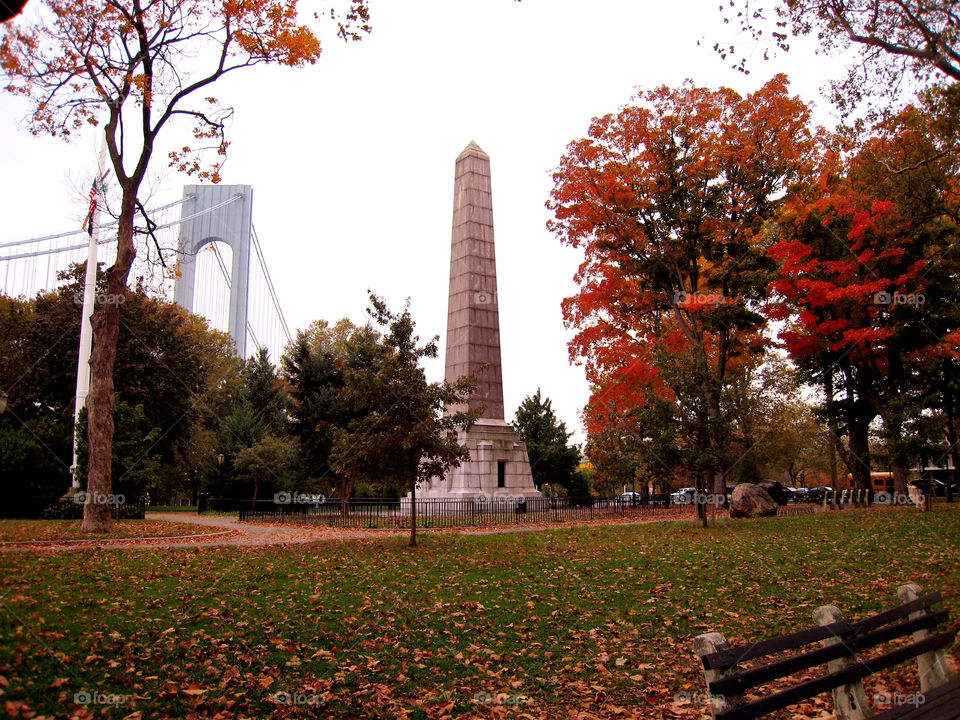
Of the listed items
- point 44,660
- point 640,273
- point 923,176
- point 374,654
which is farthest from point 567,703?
point 640,273

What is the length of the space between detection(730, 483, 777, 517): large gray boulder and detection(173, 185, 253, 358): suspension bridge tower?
1906 inches

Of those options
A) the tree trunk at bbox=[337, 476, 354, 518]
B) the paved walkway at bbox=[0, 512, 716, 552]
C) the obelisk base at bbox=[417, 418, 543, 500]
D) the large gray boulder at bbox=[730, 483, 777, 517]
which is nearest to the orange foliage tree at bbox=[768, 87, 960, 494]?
the large gray boulder at bbox=[730, 483, 777, 517]

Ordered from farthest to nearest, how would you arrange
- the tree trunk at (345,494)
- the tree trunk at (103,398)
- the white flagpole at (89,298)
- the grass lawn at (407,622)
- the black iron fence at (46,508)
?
1. the tree trunk at (345,494)
2. the black iron fence at (46,508)
3. the white flagpole at (89,298)
4. the tree trunk at (103,398)
5. the grass lawn at (407,622)

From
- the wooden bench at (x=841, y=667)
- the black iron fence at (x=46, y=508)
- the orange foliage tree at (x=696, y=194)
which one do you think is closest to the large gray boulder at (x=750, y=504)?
the orange foliage tree at (x=696, y=194)

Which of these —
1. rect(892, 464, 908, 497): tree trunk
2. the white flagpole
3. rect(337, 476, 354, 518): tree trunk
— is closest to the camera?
the white flagpole

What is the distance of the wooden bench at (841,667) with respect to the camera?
406 centimetres

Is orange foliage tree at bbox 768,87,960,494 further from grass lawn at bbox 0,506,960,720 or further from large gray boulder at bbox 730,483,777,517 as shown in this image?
grass lawn at bbox 0,506,960,720

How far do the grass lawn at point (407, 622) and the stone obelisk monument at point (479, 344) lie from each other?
15089 mm

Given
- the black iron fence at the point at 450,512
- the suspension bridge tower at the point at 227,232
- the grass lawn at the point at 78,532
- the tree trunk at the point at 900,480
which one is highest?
the suspension bridge tower at the point at 227,232

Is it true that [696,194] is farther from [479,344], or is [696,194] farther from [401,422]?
[401,422]

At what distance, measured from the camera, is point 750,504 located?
22922 millimetres

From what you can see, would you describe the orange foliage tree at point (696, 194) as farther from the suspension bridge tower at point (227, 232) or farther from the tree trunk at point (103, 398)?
the suspension bridge tower at point (227, 232)

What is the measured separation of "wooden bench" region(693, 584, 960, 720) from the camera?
406 cm

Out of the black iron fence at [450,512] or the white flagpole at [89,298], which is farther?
the black iron fence at [450,512]
